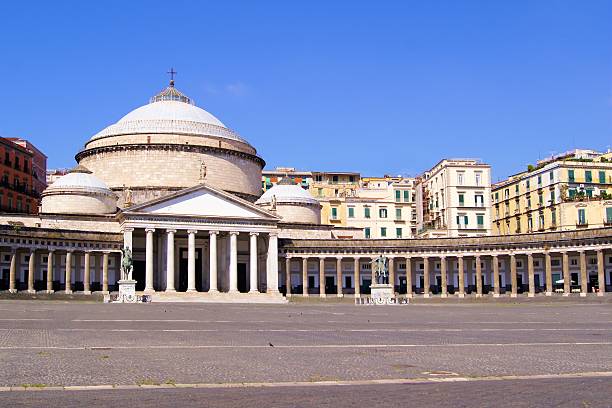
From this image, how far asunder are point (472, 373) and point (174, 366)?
621cm

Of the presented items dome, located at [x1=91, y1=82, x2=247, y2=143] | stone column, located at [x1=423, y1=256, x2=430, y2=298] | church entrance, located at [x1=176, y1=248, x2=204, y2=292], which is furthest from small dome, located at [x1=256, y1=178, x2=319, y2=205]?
stone column, located at [x1=423, y1=256, x2=430, y2=298]

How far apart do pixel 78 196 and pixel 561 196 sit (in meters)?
61.6

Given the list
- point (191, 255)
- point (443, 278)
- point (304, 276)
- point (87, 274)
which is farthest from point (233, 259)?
point (443, 278)

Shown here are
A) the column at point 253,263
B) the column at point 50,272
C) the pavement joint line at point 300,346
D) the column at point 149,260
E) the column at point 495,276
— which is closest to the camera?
the pavement joint line at point 300,346

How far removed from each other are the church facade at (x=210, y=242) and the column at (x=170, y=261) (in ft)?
0.43

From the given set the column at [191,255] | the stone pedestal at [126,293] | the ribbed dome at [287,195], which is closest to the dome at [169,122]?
the ribbed dome at [287,195]

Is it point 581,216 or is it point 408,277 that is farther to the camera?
point 581,216

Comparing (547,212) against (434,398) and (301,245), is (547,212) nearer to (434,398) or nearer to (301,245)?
(301,245)

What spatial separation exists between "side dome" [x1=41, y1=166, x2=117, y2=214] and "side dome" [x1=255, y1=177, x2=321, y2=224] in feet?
67.7

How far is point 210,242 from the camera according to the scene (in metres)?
93.8

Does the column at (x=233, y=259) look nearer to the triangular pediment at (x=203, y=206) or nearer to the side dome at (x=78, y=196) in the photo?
the triangular pediment at (x=203, y=206)

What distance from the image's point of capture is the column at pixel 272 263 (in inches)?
3797

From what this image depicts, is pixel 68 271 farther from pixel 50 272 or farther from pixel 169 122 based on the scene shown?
pixel 169 122

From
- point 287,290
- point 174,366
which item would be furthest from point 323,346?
point 287,290
